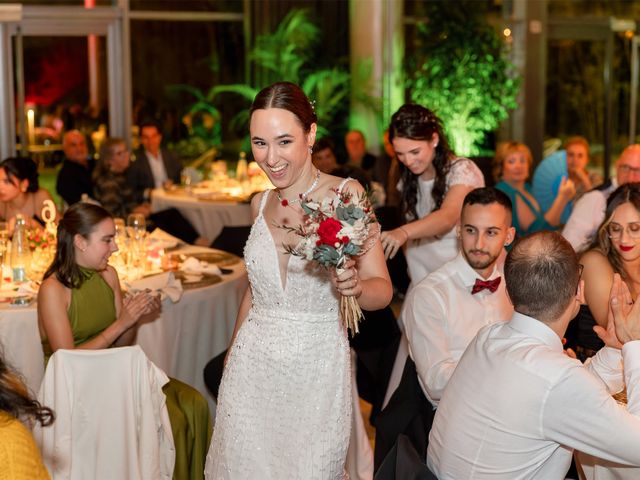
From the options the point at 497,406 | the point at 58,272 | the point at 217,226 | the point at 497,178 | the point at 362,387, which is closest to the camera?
the point at 497,406

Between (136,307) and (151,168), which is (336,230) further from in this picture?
(151,168)

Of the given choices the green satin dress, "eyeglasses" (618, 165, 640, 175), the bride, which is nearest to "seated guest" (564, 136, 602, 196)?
"eyeglasses" (618, 165, 640, 175)

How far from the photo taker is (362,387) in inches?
181

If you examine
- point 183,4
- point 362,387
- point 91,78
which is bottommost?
point 362,387

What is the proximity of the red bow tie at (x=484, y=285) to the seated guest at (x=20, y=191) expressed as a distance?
332 centimetres

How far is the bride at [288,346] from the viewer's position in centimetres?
278

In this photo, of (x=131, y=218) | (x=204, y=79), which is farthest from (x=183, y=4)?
(x=131, y=218)

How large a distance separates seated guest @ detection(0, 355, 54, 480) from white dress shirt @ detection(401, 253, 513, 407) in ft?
5.24

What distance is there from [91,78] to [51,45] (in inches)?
23.9

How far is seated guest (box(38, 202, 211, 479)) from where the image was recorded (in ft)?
12.7

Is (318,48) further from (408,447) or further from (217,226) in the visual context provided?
(408,447)

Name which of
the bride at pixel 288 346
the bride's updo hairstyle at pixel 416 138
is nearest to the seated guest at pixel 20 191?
the bride's updo hairstyle at pixel 416 138

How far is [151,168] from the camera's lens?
9977mm

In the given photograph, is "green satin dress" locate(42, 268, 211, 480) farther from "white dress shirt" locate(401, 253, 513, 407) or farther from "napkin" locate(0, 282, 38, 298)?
"white dress shirt" locate(401, 253, 513, 407)
